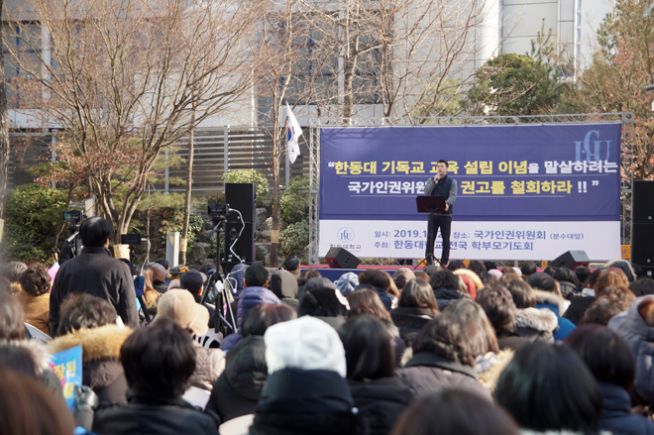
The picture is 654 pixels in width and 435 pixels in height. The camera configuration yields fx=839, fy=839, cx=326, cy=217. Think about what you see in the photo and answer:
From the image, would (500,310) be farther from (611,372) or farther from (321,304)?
(611,372)

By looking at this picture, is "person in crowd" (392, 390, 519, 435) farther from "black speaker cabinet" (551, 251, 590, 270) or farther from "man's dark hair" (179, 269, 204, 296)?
"black speaker cabinet" (551, 251, 590, 270)

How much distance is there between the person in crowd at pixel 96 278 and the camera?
18.5 ft

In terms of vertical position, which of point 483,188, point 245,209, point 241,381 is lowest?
point 241,381

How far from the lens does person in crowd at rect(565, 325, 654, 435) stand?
290cm

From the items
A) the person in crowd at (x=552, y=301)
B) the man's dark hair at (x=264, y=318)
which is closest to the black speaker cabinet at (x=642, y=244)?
the person in crowd at (x=552, y=301)

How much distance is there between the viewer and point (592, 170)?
13.8 metres

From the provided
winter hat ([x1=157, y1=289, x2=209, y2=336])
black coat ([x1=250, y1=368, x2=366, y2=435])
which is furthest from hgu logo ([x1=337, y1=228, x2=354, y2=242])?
black coat ([x1=250, y1=368, x2=366, y2=435])

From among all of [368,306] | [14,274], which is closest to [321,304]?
[368,306]

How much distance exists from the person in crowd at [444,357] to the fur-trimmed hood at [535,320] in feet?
5.13

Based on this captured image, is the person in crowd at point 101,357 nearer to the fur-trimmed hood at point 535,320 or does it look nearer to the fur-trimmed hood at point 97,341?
the fur-trimmed hood at point 97,341

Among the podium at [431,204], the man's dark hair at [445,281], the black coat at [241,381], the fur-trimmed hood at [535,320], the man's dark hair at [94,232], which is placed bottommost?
the black coat at [241,381]

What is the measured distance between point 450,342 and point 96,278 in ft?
9.57

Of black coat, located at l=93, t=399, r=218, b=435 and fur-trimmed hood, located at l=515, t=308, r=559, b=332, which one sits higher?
fur-trimmed hood, located at l=515, t=308, r=559, b=332

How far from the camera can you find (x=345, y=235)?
14359mm
